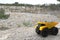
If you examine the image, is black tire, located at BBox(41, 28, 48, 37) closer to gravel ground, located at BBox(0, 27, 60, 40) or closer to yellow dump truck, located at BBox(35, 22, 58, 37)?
yellow dump truck, located at BBox(35, 22, 58, 37)

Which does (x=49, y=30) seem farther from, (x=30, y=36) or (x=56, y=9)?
(x=56, y=9)

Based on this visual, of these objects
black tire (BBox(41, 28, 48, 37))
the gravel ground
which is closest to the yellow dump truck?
black tire (BBox(41, 28, 48, 37))

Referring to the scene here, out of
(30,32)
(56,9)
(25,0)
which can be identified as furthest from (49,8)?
(30,32)

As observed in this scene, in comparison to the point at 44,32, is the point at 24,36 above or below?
below

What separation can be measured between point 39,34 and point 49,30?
1.21 ft

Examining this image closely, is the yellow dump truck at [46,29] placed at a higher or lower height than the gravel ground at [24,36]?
higher

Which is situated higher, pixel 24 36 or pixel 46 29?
pixel 46 29

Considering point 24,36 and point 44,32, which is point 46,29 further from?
point 24,36

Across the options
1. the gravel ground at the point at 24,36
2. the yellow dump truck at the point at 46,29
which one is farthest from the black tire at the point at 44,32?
the gravel ground at the point at 24,36

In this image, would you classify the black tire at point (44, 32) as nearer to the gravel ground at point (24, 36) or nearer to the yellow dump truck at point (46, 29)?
the yellow dump truck at point (46, 29)

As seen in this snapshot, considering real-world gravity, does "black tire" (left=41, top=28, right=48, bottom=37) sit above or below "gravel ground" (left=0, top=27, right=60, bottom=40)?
above

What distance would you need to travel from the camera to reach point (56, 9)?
1941 cm

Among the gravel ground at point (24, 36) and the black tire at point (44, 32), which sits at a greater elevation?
the black tire at point (44, 32)

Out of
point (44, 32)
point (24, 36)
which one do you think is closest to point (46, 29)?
point (44, 32)
